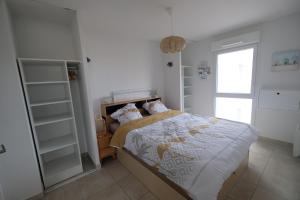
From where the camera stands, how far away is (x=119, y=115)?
2.70 meters

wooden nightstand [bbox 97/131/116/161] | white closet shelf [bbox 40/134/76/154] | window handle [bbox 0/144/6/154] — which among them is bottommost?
wooden nightstand [bbox 97/131/116/161]

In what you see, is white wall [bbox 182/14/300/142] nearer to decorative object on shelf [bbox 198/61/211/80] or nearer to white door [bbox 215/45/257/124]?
white door [bbox 215/45/257/124]

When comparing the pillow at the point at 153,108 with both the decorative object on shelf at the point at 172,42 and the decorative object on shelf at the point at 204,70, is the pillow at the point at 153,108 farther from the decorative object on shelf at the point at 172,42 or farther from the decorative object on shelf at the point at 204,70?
the decorative object on shelf at the point at 204,70

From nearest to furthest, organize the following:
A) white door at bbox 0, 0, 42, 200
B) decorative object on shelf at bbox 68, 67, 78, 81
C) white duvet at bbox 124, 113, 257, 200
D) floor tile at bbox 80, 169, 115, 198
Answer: white duvet at bbox 124, 113, 257, 200
white door at bbox 0, 0, 42, 200
floor tile at bbox 80, 169, 115, 198
decorative object on shelf at bbox 68, 67, 78, 81

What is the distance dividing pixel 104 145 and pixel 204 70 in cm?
320

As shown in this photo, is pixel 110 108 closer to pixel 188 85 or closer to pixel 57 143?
pixel 57 143

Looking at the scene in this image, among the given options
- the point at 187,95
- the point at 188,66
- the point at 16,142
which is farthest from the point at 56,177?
the point at 188,66

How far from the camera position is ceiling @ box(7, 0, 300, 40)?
186cm

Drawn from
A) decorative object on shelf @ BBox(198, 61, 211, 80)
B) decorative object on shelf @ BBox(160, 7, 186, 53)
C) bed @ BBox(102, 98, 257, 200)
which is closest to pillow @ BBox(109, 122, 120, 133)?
bed @ BBox(102, 98, 257, 200)

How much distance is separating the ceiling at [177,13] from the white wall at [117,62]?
222 millimetres

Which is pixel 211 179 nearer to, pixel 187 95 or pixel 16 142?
pixel 16 142

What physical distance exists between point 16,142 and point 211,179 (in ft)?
7.22

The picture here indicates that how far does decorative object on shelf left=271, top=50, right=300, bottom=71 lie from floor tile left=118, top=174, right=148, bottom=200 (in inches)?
131

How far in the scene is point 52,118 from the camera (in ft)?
6.64
